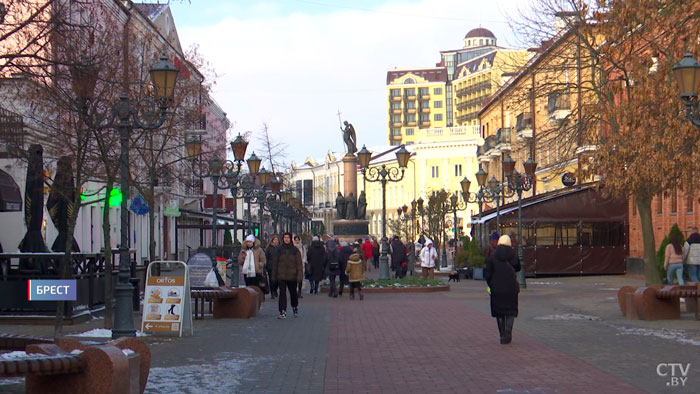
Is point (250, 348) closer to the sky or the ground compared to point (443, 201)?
closer to the ground

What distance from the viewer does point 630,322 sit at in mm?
19688

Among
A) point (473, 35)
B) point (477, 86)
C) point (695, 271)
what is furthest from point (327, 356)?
point (473, 35)

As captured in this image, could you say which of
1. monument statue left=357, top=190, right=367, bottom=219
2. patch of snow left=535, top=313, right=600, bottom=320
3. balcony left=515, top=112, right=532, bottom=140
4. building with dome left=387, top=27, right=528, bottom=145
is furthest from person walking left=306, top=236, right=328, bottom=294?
building with dome left=387, top=27, right=528, bottom=145

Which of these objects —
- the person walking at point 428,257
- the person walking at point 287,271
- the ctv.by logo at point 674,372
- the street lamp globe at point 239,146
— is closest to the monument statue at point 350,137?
the person walking at point 428,257

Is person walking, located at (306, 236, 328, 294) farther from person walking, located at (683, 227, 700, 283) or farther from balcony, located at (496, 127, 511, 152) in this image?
balcony, located at (496, 127, 511, 152)

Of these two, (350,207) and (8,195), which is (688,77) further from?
(350,207)

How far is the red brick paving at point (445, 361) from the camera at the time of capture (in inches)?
448

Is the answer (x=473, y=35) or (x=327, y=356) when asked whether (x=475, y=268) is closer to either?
(x=327, y=356)

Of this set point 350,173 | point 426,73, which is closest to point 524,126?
point 350,173

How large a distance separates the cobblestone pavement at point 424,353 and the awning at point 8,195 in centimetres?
671

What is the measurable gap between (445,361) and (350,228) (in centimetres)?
4700

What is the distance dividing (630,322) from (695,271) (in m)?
8.54

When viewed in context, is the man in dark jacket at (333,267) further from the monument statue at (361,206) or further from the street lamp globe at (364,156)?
the monument statue at (361,206)

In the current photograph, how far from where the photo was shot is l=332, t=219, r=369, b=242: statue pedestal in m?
60.3
